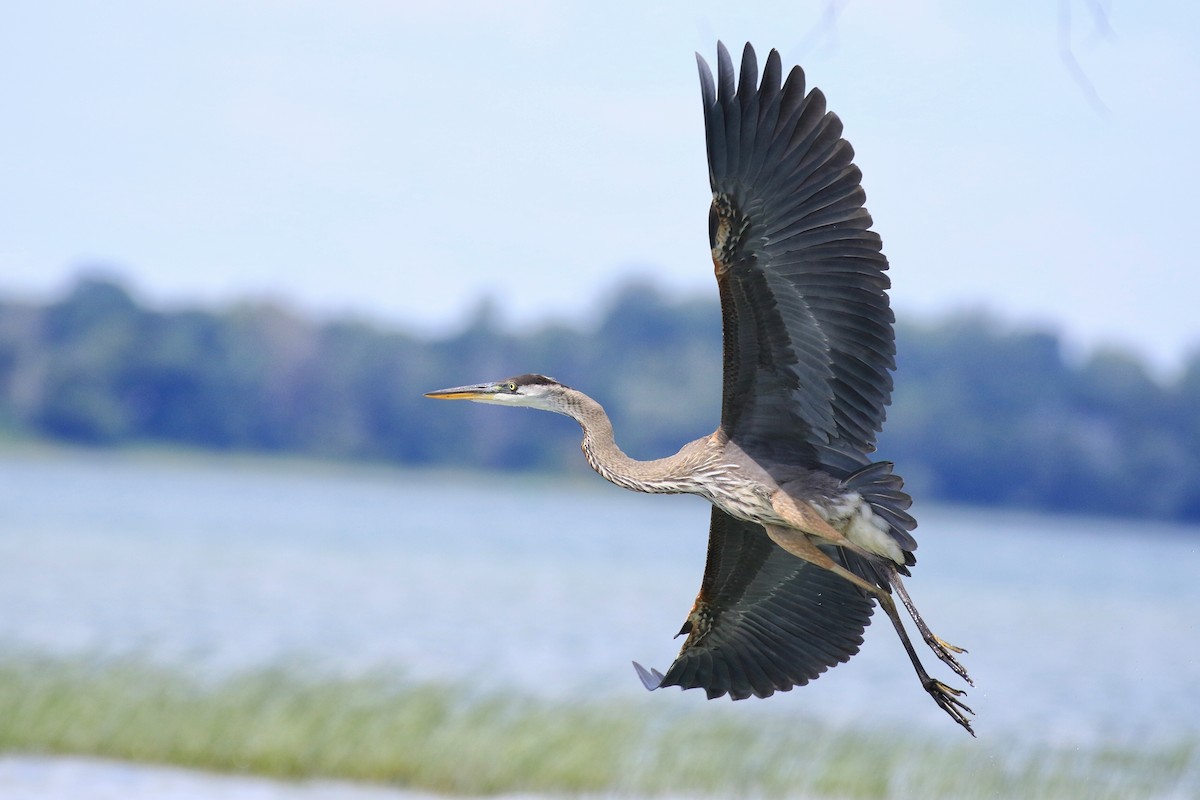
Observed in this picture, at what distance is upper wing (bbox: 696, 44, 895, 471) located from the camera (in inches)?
232

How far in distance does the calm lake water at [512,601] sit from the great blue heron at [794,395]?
7.73 metres

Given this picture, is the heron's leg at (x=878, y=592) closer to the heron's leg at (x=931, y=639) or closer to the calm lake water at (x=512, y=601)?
the heron's leg at (x=931, y=639)

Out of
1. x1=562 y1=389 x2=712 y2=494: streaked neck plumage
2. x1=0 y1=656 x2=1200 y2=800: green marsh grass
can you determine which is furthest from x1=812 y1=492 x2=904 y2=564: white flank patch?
x1=0 y1=656 x2=1200 y2=800: green marsh grass

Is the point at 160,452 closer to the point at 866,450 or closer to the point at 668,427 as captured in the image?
the point at 668,427

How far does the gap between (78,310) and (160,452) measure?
9.25 m

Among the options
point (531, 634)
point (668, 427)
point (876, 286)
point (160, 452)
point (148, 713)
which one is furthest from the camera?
point (160, 452)

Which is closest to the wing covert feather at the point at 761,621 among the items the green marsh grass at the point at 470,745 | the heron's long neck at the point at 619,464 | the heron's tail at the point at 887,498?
the heron's long neck at the point at 619,464

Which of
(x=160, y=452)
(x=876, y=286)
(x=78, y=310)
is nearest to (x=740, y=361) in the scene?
(x=876, y=286)

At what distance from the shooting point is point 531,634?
2375 cm

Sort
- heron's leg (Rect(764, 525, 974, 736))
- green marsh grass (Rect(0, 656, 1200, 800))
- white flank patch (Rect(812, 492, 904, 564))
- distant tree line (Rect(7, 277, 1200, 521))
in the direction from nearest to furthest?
heron's leg (Rect(764, 525, 974, 736))
white flank patch (Rect(812, 492, 904, 564))
green marsh grass (Rect(0, 656, 1200, 800))
distant tree line (Rect(7, 277, 1200, 521))

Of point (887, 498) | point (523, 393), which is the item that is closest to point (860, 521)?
point (887, 498)

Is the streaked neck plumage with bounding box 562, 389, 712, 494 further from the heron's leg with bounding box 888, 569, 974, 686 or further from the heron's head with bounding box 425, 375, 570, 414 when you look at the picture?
the heron's leg with bounding box 888, 569, 974, 686

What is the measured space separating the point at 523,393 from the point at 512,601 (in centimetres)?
2249

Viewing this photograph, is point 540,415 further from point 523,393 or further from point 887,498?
point 887,498
